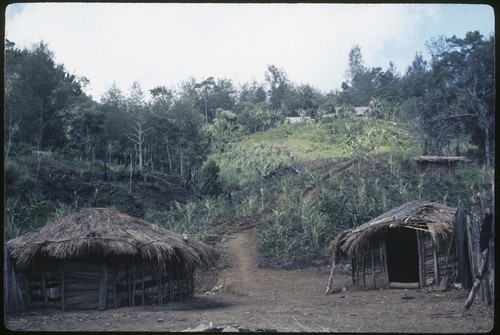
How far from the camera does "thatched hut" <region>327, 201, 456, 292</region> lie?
11836 millimetres

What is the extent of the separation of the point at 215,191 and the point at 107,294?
12.9 m

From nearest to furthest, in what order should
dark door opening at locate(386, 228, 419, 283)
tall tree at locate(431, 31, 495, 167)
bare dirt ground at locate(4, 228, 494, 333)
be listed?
bare dirt ground at locate(4, 228, 494, 333), dark door opening at locate(386, 228, 419, 283), tall tree at locate(431, 31, 495, 167)

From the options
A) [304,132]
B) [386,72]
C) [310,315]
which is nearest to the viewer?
[310,315]

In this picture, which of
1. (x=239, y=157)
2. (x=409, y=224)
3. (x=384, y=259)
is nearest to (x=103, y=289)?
(x=384, y=259)

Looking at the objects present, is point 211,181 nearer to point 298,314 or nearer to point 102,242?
point 102,242

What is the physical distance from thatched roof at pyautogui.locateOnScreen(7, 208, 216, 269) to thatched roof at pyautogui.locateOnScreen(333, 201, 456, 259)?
3548 mm

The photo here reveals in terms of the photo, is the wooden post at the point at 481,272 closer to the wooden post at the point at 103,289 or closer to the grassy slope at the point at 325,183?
the wooden post at the point at 103,289

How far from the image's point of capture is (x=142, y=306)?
38.0 feet

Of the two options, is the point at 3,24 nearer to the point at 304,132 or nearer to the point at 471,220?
the point at 471,220

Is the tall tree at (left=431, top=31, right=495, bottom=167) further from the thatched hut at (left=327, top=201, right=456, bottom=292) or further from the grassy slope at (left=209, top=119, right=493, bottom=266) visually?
the thatched hut at (left=327, top=201, right=456, bottom=292)

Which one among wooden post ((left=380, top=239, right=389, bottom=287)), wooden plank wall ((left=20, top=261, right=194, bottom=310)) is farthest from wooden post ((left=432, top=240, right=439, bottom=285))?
wooden plank wall ((left=20, top=261, right=194, bottom=310))

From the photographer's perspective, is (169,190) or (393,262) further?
(169,190)

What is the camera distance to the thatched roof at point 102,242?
35.9 feet

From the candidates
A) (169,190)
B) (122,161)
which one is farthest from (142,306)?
(122,161)
